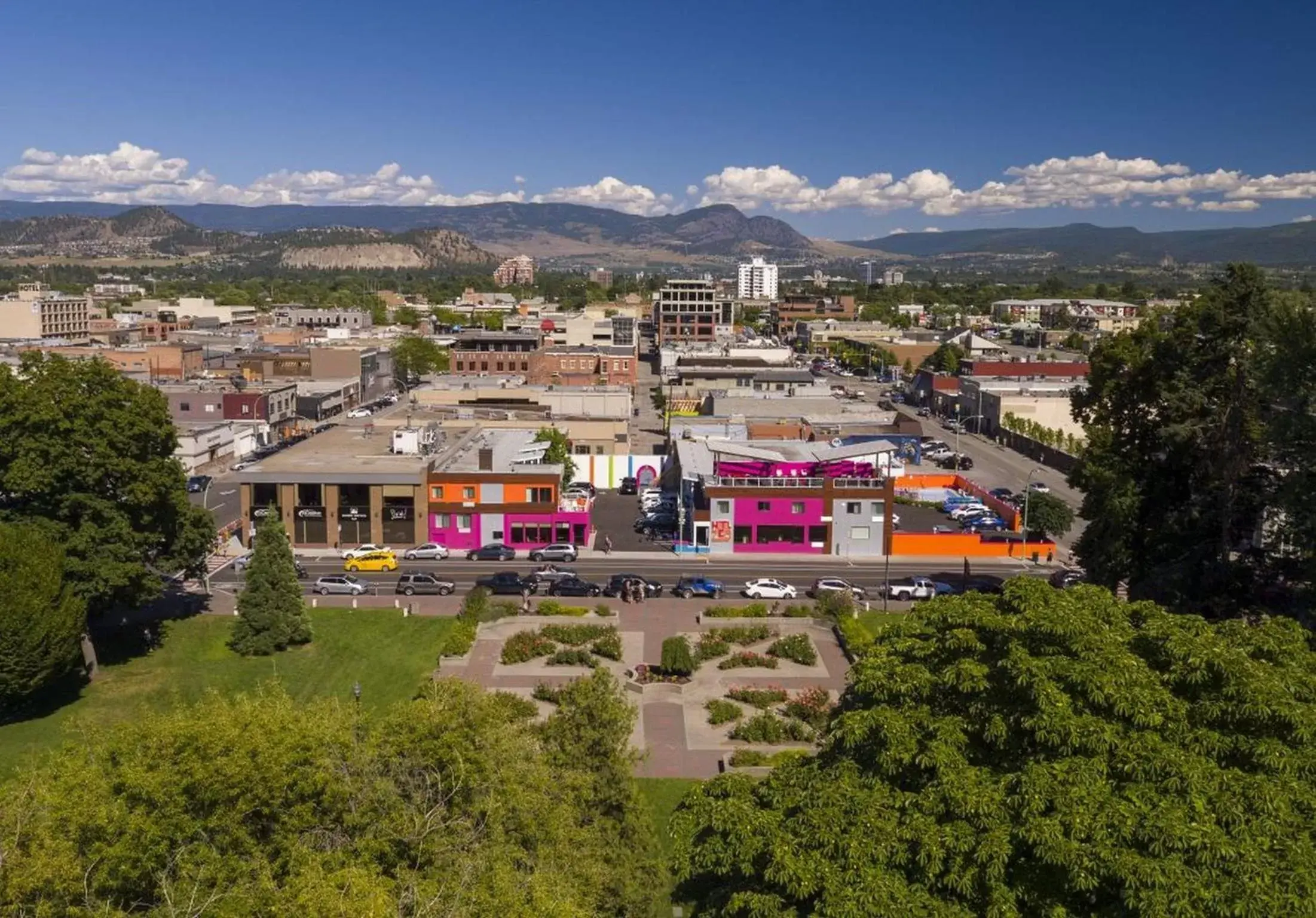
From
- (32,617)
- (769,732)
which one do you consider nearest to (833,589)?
(769,732)

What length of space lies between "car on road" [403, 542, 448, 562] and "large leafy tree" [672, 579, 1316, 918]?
2771 centimetres

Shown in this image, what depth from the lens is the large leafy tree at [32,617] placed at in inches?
875

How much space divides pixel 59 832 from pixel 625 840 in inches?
280

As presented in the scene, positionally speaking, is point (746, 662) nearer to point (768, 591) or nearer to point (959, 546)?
point (768, 591)

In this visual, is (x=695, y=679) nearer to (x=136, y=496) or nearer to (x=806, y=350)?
(x=136, y=496)

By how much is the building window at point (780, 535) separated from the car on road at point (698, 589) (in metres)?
6.20

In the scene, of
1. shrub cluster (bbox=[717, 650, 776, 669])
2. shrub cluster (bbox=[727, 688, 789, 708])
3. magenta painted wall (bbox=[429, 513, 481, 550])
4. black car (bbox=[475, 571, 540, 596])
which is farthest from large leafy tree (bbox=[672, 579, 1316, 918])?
magenta painted wall (bbox=[429, 513, 481, 550])

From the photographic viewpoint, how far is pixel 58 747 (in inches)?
841

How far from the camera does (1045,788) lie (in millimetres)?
9703

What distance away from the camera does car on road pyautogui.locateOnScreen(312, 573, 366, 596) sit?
111 ft

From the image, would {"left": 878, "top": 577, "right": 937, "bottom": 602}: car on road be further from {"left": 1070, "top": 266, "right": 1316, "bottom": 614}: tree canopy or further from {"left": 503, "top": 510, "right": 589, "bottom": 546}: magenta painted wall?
{"left": 503, "top": 510, "right": 589, "bottom": 546}: magenta painted wall

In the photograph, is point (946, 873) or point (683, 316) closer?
point (946, 873)

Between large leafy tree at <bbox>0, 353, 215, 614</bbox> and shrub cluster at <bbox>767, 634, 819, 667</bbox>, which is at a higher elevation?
large leafy tree at <bbox>0, 353, 215, 614</bbox>

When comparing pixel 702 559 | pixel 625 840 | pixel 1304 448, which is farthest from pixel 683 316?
pixel 625 840
